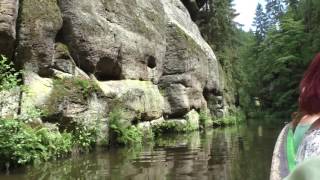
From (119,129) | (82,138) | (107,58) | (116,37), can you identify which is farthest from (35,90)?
(116,37)

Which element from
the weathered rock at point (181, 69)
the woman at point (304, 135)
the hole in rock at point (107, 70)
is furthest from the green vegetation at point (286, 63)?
the woman at point (304, 135)

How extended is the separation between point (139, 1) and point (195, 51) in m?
6.51

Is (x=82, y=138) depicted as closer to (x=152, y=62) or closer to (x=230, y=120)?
(x=152, y=62)

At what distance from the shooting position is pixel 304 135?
68.9 inches

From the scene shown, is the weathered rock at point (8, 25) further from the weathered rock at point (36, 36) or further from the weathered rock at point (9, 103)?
the weathered rock at point (9, 103)

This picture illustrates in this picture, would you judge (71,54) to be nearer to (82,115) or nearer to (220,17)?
(82,115)

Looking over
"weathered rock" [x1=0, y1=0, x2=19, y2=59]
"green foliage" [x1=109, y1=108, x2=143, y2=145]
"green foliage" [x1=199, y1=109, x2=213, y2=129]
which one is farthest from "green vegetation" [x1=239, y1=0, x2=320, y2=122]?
"weathered rock" [x1=0, y1=0, x2=19, y2=59]

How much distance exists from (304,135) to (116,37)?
62.3ft

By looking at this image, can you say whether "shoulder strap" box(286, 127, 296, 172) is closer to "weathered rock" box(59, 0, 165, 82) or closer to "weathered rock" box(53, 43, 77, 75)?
"weathered rock" box(53, 43, 77, 75)

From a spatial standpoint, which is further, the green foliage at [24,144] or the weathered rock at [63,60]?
the weathered rock at [63,60]

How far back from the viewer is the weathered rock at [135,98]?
18.8 metres

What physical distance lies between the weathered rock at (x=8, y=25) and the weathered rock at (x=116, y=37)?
3.31m

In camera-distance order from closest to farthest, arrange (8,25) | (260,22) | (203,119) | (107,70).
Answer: (8,25), (107,70), (203,119), (260,22)

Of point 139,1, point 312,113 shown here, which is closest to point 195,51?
point 139,1
